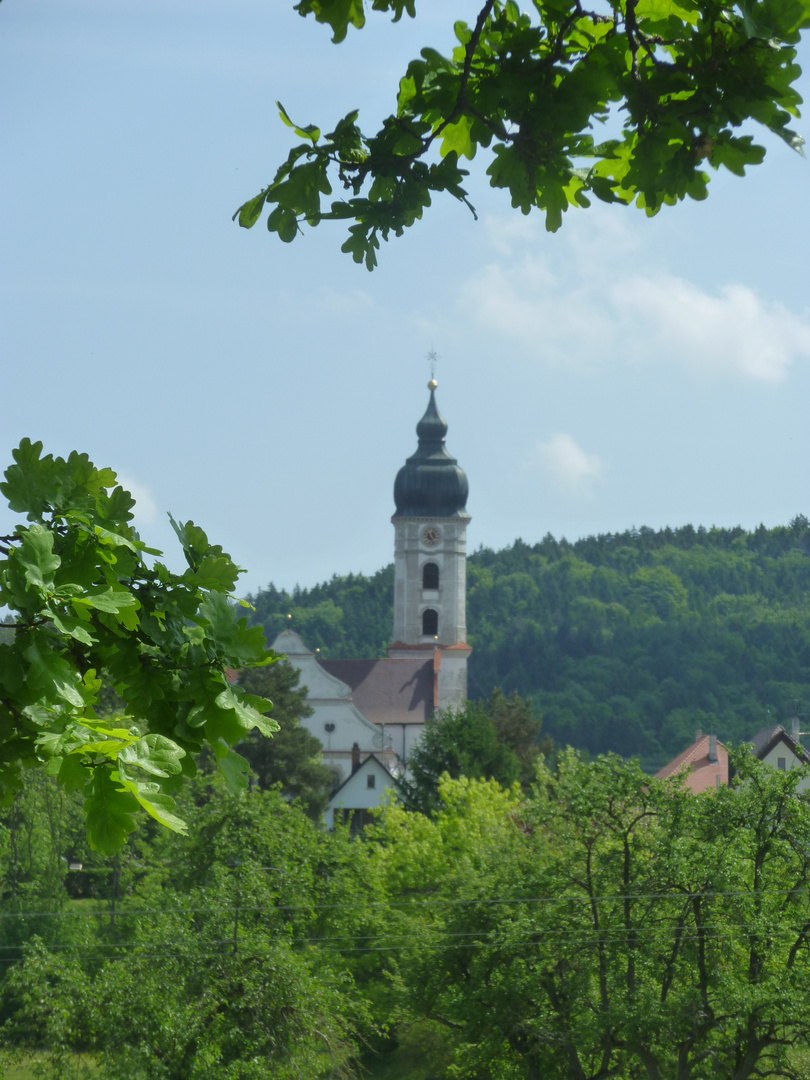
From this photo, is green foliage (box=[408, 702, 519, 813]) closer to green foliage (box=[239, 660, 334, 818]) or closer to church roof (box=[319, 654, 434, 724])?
green foliage (box=[239, 660, 334, 818])

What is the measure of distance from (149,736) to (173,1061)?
713 inches

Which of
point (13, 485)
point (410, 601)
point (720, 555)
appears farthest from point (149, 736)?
point (720, 555)

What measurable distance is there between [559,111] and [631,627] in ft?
404

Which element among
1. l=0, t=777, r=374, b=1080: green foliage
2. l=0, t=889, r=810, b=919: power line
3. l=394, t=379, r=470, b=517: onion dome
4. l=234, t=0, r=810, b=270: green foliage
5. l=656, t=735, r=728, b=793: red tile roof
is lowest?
l=0, t=777, r=374, b=1080: green foliage

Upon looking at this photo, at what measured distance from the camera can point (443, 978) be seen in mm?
23969

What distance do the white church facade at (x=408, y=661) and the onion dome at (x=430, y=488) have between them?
52 mm

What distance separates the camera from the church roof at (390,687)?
62.8 meters

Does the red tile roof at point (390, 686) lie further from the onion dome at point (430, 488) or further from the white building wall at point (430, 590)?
the onion dome at point (430, 488)

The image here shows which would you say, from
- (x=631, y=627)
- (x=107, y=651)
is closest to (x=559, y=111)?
(x=107, y=651)

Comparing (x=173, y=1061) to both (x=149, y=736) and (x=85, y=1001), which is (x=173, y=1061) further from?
(x=149, y=736)

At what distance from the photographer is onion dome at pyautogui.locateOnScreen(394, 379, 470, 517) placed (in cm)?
6906

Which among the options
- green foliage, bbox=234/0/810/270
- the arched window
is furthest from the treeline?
the arched window

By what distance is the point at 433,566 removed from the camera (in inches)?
2645

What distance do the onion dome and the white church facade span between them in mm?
52
